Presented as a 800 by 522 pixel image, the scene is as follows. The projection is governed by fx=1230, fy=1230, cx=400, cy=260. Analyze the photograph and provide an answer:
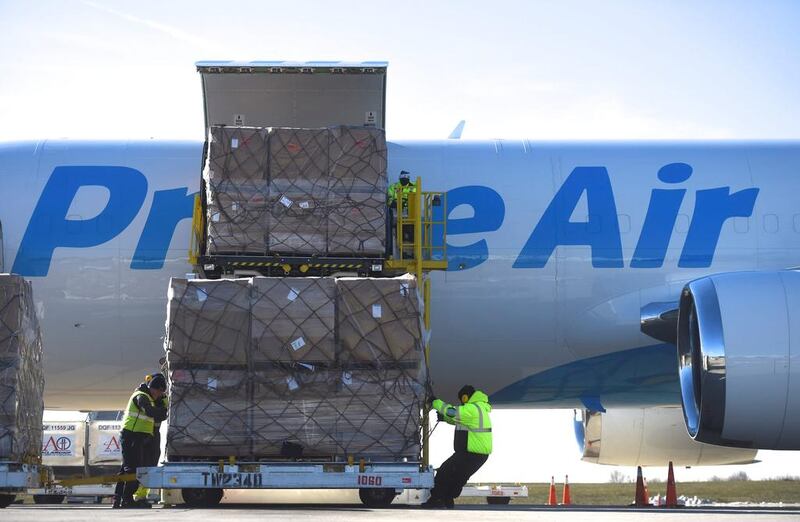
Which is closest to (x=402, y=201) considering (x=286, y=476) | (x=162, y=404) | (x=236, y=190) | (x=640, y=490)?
(x=236, y=190)

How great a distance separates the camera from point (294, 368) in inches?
449

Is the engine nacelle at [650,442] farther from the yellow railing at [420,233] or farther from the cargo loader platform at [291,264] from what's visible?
the cargo loader platform at [291,264]

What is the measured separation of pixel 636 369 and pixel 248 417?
4.93 metres

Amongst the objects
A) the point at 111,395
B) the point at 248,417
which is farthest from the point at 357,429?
the point at 111,395

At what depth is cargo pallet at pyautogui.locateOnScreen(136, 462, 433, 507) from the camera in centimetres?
1095

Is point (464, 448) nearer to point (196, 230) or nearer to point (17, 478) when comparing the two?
point (196, 230)

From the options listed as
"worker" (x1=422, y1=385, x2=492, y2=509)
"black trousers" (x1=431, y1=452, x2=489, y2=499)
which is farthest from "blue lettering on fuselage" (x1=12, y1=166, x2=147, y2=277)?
"black trousers" (x1=431, y1=452, x2=489, y2=499)

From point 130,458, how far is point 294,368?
2.12 metres

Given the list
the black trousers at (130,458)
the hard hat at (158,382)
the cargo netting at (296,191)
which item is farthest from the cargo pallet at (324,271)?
the hard hat at (158,382)

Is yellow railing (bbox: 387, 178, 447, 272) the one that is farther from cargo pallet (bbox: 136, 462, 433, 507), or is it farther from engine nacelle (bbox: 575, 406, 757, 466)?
engine nacelle (bbox: 575, 406, 757, 466)

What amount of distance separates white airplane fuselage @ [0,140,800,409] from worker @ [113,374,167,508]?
48.0 inches

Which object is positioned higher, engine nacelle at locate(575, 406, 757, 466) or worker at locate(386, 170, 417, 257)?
worker at locate(386, 170, 417, 257)

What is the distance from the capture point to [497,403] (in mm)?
14609

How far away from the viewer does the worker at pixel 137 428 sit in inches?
478
